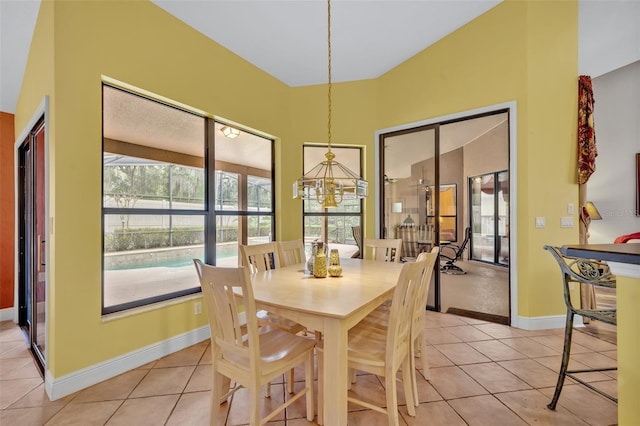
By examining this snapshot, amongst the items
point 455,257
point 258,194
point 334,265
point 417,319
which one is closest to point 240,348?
point 334,265

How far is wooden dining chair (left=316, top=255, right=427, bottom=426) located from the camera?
145cm

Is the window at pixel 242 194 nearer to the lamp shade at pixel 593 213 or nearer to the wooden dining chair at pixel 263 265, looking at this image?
the wooden dining chair at pixel 263 265

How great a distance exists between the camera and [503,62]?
3.05 meters

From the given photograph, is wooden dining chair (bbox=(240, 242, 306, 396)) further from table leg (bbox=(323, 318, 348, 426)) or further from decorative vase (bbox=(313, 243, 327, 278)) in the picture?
table leg (bbox=(323, 318, 348, 426))

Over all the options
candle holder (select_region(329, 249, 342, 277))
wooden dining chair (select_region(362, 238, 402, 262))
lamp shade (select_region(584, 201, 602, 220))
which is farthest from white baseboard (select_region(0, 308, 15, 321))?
lamp shade (select_region(584, 201, 602, 220))

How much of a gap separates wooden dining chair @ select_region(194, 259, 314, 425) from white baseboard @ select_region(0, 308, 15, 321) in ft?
11.9

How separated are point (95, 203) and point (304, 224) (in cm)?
248

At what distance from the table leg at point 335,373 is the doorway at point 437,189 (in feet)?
8.47

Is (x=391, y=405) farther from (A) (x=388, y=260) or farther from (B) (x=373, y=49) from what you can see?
(B) (x=373, y=49)

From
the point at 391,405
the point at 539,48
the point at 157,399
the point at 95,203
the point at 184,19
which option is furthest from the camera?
the point at 539,48

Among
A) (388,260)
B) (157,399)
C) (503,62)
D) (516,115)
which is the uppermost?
(503,62)

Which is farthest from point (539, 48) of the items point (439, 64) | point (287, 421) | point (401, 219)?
point (287, 421)

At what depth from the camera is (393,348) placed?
1.47m

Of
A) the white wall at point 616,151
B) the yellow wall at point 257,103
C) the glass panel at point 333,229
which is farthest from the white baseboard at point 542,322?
the white wall at point 616,151
